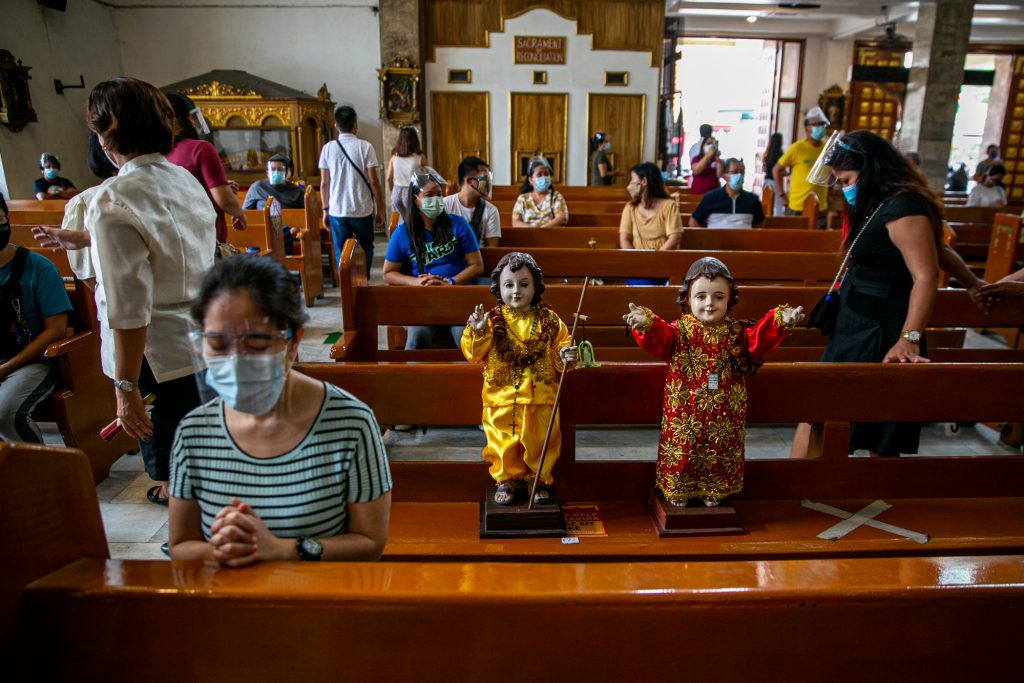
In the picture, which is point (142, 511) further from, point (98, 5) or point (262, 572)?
point (98, 5)

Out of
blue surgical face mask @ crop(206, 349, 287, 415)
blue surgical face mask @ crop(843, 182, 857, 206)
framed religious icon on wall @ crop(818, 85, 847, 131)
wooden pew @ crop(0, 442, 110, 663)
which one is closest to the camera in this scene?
wooden pew @ crop(0, 442, 110, 663)

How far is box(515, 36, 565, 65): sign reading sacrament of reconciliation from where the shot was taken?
11.0 metres

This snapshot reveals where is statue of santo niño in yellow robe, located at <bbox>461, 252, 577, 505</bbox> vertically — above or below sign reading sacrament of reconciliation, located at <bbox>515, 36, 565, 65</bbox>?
below

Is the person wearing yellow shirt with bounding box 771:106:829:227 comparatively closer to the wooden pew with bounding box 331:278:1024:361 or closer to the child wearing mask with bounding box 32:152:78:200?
the wooden pew with bounding box 331:278:1024:361

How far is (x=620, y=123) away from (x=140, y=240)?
34.5 ft

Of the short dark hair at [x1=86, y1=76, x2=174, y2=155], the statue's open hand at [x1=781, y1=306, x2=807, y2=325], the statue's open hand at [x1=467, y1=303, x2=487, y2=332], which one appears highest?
the short dark hair at [x1=86, y1=76, x2=174, y2=155]

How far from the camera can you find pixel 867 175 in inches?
92.6

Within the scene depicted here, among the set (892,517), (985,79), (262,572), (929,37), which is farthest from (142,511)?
(985,79)

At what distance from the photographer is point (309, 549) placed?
107 centimetres

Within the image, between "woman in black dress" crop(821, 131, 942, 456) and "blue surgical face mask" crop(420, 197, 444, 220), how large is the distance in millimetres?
1900

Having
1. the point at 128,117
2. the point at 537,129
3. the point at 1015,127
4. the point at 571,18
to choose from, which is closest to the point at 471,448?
the point at 128,117

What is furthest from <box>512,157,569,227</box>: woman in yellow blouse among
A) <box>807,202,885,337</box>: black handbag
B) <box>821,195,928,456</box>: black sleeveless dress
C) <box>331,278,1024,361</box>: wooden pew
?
<box>821,195,928,456</box>: black sleeveless dress

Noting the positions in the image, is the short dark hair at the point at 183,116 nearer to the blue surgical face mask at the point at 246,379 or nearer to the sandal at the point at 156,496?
the sandal at the point at 156,496

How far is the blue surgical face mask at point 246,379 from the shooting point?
3.41 feet
